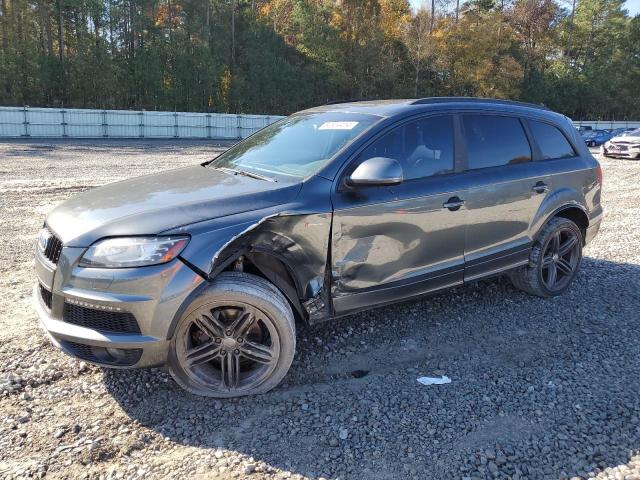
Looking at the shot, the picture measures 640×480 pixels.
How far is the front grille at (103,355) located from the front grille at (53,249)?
49cm

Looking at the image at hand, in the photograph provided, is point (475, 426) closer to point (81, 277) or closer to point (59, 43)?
point (81, 277)

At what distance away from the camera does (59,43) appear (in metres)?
34.6

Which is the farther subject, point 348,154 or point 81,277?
point 348,154

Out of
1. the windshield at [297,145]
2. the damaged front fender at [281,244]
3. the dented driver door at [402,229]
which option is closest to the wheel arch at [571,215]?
the dented driver door at [402,229]

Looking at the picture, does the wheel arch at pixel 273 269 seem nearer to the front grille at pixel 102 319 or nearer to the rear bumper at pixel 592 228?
the front grille at pixel 102 319

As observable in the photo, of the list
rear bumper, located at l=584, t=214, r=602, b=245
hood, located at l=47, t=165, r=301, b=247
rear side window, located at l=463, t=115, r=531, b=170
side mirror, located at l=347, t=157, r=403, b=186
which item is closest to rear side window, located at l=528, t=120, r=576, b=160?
rear side window, located at l=463, t=115, r=531, b=170

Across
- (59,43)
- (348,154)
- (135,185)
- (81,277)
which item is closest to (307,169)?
(348,154)

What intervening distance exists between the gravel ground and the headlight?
92cm

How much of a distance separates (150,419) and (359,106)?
2.75 m

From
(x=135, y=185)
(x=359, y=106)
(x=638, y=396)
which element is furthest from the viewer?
(x=359, y=106)

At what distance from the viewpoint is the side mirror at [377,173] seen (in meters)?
3.18

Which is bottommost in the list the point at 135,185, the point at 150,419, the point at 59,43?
the point at 150,419

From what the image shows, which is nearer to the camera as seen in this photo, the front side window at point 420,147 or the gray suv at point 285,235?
the gray suv at point 285,235

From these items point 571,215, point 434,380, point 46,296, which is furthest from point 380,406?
point 571,215
